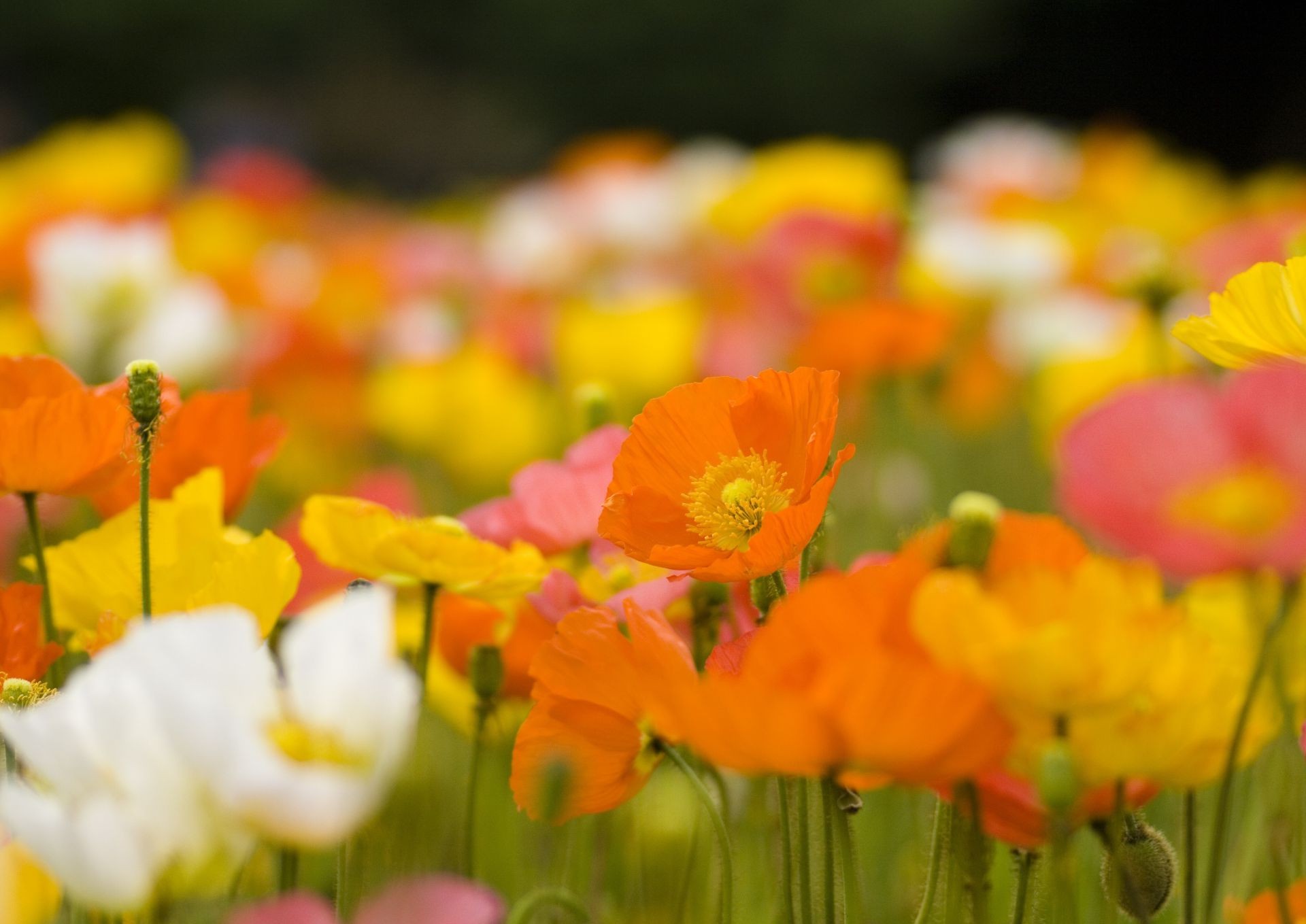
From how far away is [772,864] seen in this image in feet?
2.22

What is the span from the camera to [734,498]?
0.57m

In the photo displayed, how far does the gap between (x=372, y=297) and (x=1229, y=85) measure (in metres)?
6.57

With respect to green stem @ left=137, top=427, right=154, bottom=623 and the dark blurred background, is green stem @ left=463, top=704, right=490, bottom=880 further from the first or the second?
the dark blurred background

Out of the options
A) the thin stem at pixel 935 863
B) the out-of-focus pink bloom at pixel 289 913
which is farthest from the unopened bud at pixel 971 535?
the out-of-focus pink bloom at pixel 289 913

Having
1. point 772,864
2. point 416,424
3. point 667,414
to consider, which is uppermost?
point 667,414

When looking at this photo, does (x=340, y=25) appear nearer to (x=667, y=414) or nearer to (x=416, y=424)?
(x=416, y=424)

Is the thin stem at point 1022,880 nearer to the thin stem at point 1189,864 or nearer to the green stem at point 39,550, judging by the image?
the thin stem at point 1189,864

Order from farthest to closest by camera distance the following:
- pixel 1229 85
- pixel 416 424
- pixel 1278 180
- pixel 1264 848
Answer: pixel 1229 85
pixel 1278 180
pixel 416 424
pixel 1264 848

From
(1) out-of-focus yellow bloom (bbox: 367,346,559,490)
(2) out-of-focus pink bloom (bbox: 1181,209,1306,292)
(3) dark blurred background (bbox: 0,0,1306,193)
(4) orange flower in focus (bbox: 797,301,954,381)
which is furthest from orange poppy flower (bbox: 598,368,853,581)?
(3) dark blurred background (bbox: 0,0,1306,193)

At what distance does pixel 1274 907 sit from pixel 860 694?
0.75 ft

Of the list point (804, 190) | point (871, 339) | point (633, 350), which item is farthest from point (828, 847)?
point (804, 190)

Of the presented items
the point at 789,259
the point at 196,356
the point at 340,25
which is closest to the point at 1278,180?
the point at 789,259

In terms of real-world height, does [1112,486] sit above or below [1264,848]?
above

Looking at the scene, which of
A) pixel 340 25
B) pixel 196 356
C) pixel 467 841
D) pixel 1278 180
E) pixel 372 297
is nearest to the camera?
pixel 467 841
